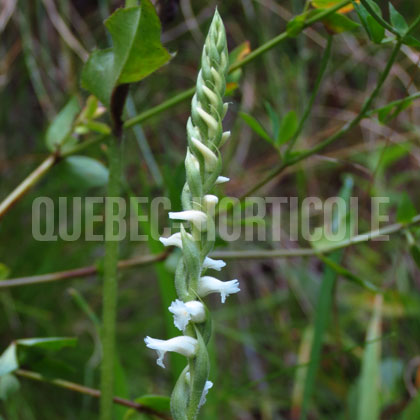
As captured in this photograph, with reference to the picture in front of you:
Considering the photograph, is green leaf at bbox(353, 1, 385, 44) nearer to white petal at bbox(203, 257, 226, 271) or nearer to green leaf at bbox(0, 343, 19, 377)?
white petal at bbox(203, 257, 226, 271)

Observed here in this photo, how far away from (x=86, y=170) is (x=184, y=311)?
391mm

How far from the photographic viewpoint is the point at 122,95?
48cm

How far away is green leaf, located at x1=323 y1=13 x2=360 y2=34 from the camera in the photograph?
19.5 inches

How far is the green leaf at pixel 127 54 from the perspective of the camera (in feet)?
1.33

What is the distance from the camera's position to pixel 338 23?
513mm

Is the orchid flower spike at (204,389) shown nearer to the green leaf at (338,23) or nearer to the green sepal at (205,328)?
the green sepal at (205,328)

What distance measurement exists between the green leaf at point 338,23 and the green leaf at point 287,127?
0.10 m

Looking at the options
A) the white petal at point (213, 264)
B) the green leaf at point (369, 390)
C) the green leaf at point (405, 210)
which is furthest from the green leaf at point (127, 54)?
the green leaf at point (369, 390)

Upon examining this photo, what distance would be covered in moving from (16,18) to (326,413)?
50.6 inches

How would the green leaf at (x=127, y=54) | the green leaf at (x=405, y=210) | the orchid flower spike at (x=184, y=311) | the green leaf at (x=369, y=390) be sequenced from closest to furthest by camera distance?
the orchid flower spike at (x=184, y=311), the green leaf at (x=127, y=54), the green leaf at (x=405, y=210), the green leaf at (x=369, y=390)

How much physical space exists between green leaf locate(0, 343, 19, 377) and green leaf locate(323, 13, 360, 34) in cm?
44

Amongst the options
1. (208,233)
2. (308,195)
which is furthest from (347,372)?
(208,233)

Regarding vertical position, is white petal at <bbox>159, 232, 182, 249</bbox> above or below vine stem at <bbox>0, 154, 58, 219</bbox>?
below

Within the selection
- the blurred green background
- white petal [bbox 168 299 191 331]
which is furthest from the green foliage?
the blurred green background
